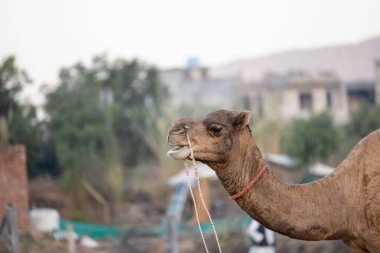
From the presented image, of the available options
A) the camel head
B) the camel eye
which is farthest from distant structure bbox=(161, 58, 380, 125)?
the camel eye

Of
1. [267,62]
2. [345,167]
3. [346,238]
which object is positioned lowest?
[267,62]

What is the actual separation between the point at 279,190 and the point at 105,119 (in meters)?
23.1

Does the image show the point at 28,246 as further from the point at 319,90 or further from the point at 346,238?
the point at 319,90

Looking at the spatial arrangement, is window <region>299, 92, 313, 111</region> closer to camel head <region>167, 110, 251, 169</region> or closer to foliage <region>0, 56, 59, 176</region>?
foliage <region>0, 56, 59, 176</region>

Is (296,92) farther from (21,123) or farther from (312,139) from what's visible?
(21,123)

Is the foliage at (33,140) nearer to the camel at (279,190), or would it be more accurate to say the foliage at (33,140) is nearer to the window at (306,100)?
the camel at (279,190)

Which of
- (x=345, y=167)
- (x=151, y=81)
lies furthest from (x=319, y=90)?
(x=345, y=167)

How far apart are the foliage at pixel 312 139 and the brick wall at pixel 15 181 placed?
964 centimetres

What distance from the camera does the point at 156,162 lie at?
2902 cm

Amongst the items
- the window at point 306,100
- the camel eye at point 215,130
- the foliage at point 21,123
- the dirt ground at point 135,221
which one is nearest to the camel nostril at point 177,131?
the camel eye at point 215,130

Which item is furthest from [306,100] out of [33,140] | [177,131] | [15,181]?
[177,131]

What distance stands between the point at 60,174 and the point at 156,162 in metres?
3.64

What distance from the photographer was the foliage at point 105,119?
2602cm

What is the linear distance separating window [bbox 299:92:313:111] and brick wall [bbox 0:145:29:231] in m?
30.9
